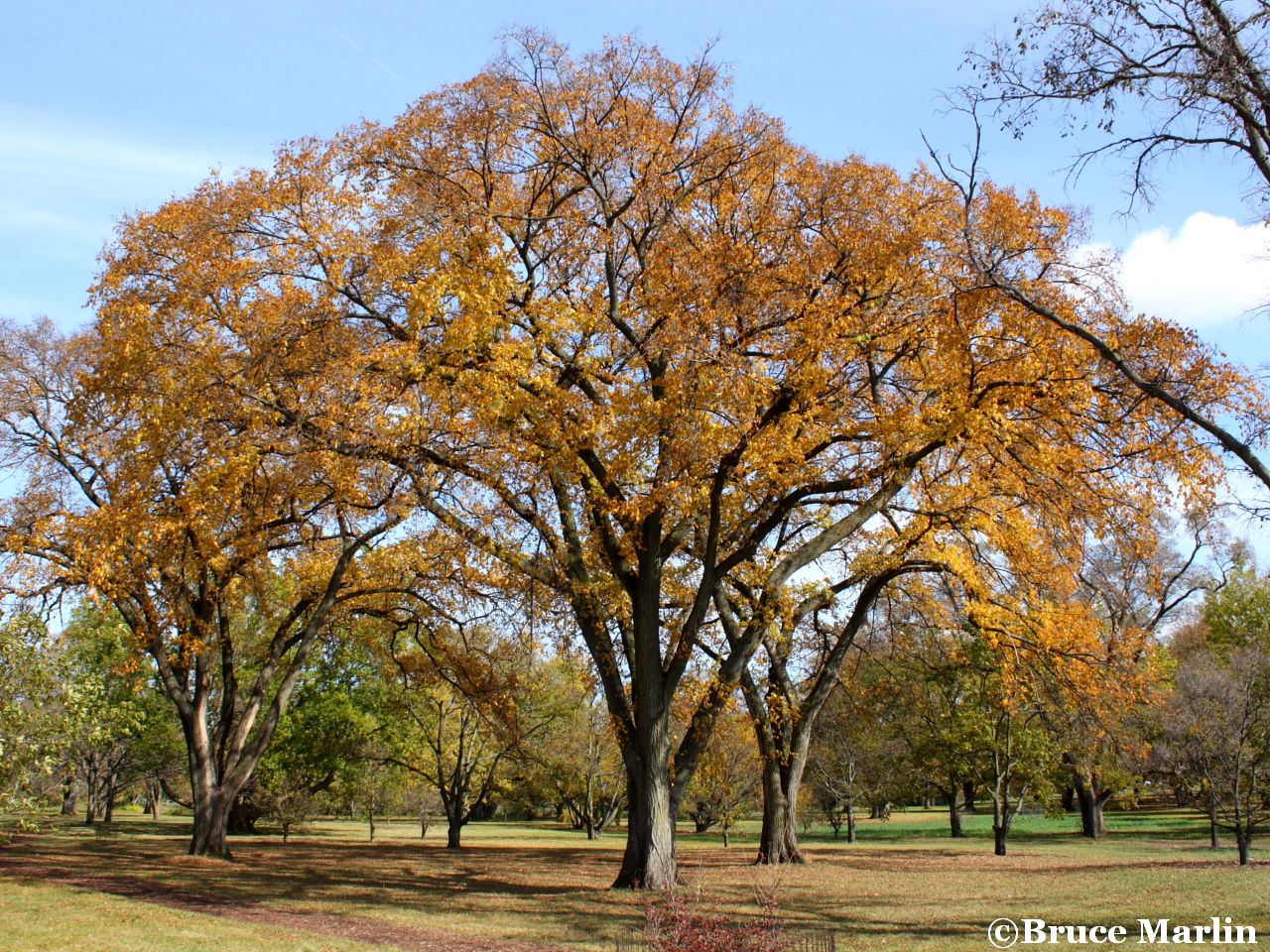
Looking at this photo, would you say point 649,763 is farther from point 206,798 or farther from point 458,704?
point 458,704

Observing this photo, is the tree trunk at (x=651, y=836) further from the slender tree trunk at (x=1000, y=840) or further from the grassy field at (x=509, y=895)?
the slender tree trunk at (x=1000, y=840)

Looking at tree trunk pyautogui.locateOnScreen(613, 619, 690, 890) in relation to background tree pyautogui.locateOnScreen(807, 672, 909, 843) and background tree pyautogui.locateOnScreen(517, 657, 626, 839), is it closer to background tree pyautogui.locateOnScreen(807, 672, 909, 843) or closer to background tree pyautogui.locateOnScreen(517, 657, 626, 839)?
background tree pyautogui.locateOnScreen(517, 657, 626, 839)

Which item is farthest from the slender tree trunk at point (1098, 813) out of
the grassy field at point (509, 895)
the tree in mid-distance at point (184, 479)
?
the tree in mid-distance at point (184, 479)

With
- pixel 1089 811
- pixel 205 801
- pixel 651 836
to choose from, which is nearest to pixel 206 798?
pixel 205 801

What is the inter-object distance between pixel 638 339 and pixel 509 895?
9.19 meters

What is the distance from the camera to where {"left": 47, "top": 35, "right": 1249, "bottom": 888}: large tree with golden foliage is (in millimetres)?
12469

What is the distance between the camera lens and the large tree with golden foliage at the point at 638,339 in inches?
491

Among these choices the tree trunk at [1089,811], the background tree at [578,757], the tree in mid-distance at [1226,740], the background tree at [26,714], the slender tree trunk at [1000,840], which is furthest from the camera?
the tree trunk at [1089,811]

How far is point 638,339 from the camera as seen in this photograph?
1498 centimetres

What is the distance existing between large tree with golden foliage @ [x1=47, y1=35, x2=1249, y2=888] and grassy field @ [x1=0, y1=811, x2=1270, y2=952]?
2753mm

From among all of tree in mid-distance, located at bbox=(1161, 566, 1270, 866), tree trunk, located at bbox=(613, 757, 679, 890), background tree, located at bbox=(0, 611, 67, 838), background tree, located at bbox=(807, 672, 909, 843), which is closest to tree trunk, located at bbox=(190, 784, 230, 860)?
background tree, located at bbox=(0, 611, 67, 838)

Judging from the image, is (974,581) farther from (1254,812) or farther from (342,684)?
(342,684)

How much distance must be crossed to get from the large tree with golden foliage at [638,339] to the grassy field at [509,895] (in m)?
2.75

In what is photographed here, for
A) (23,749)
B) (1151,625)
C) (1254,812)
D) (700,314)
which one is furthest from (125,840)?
(1151,625)
